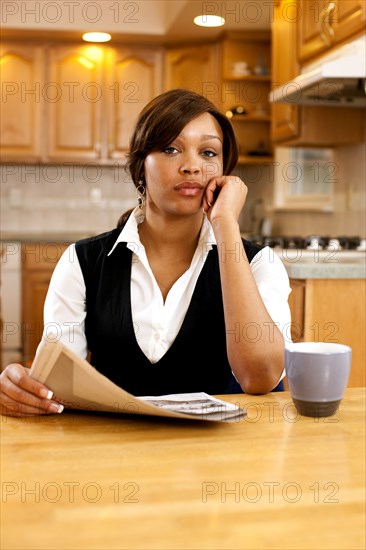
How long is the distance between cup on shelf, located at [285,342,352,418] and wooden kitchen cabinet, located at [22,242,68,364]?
384 cm

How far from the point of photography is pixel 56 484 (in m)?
0.74

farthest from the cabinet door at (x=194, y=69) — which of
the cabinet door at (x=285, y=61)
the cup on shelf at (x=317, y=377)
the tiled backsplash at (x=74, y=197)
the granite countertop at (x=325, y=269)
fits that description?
the cup on shelf at (x=317, y=377)

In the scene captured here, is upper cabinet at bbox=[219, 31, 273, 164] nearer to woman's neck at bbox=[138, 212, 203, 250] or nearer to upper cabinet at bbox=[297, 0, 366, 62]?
upper cabinet at bbox=[297, 0, 366, 62]

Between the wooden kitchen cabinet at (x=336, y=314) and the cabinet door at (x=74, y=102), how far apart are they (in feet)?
10.0

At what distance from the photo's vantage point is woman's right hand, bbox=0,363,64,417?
0.99m

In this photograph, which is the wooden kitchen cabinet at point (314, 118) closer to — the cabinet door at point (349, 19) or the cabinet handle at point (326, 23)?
the cabinet handle at point (326, 23)

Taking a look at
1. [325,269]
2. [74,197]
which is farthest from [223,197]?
[74,197]

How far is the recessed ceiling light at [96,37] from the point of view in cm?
490

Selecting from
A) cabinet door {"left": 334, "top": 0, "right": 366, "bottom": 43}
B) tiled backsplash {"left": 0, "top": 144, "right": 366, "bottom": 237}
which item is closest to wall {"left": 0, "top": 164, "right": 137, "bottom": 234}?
tiled backsplash {"left": 0, "top": 144, "right": 366, "bottom": 237}

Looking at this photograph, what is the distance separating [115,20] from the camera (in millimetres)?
4848

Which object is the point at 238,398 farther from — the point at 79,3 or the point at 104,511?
the point at 79,3

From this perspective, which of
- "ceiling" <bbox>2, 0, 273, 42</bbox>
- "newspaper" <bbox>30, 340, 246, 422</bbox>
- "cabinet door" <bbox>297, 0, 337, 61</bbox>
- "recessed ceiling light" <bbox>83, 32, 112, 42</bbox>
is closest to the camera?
"newspaper" <bbox>30, 340, 246, 422</bbox>

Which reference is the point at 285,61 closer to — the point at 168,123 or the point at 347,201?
the point at 347,201

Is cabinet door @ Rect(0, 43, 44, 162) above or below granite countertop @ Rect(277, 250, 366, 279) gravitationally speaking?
above
